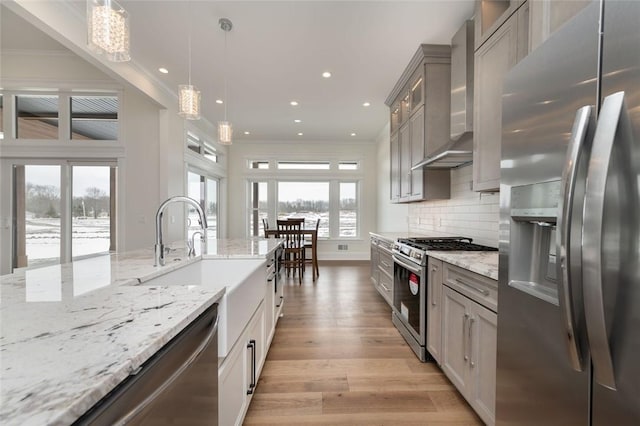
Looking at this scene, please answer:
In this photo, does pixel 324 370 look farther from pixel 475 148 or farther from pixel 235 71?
pixel 235 71

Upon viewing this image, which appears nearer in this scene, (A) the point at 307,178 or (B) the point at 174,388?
(B) the point at 174,388

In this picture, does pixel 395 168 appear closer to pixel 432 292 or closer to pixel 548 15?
pixel 432 292

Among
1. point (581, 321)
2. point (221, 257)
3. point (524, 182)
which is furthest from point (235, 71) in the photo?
point (581, 321)

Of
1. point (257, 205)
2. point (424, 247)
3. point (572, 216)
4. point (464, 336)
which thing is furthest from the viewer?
point (257, 205)

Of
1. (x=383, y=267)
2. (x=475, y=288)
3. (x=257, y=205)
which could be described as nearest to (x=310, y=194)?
(x=257, y=205)

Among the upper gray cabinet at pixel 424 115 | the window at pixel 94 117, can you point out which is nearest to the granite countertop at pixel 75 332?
the upper gray cabinet at pixel 424 115

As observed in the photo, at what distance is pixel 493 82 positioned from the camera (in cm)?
178

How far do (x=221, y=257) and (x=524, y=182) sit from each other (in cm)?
175

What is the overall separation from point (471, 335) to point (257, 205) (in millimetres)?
5784

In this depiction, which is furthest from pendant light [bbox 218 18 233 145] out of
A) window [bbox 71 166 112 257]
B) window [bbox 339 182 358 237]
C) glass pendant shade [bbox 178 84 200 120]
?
window [bbox 339 182 358 237]

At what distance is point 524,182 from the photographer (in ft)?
3.17

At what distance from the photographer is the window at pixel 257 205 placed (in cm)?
661

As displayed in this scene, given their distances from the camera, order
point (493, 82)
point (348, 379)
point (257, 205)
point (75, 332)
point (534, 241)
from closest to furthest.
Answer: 1. point (75, 332)
2. point (534, 241)
3. point (493, 82)
4. point (348, 379)
5. point (257, 205)

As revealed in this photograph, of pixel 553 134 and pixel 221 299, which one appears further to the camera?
pixel 221 299
